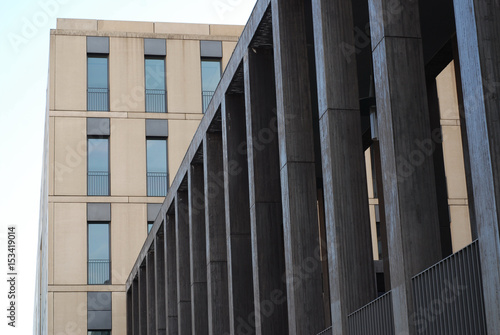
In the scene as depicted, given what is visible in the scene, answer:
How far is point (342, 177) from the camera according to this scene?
45.2ft

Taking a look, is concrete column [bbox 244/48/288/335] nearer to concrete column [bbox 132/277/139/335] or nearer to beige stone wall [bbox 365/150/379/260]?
concrete column [bbox 132/277/139/335]

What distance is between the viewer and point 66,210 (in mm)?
42656

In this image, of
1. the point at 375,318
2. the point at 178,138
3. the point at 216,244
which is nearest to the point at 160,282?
the point at 216,244

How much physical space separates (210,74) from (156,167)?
5829 millimetres

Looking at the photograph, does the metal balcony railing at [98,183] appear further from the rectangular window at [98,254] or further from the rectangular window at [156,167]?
the rectangular window at [156,167]

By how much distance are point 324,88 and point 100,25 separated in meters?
34.0

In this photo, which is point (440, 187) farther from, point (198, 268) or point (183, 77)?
point (183, 77)

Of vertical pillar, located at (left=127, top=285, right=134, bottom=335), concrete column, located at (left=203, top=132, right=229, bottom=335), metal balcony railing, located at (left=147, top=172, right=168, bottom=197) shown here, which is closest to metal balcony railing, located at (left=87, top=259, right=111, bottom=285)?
vertical pillar, located at (left=127, top=285, right=134, bottom=335)

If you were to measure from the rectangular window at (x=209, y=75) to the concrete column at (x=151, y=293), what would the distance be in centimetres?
1307

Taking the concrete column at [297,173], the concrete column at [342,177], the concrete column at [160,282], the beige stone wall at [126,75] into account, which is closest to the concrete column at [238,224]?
the concrete column at [297,173]

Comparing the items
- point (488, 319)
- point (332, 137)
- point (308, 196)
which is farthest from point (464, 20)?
point (308, 196)

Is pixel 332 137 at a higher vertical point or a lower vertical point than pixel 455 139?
lower

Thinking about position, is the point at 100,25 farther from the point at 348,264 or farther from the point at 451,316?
the point at 451,316

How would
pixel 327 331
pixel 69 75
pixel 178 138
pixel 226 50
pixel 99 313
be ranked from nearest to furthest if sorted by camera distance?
pixel 327 331, pixel 99 313, pixel 69 75, pixel 178 138, pixel 226 50
